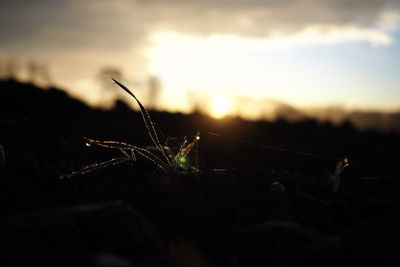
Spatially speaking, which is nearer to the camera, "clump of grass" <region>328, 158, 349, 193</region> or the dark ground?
the dark ground

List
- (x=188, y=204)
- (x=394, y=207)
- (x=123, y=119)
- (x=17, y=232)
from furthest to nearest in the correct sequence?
(x=123, y=119) < (x=394, y=207) < (x=188, y=204) < (x=17, y=232)

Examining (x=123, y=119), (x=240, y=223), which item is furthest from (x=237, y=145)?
(x=240, y=223)

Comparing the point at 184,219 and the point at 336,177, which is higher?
the point at 336,177

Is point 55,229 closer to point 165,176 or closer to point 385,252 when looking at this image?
point 165,176

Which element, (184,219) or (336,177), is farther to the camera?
(336,177)

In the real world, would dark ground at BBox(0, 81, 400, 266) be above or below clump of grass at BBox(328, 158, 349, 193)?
below

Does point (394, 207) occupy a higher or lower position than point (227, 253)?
higher

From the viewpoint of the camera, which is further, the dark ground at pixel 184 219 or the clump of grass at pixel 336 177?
the clump of grass at pixel 336 177

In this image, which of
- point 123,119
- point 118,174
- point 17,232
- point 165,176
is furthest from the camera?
point 123,119

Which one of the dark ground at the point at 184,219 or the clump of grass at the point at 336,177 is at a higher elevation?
the clump of grass at the point at 336,177

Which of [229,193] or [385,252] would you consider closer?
[385,252]
